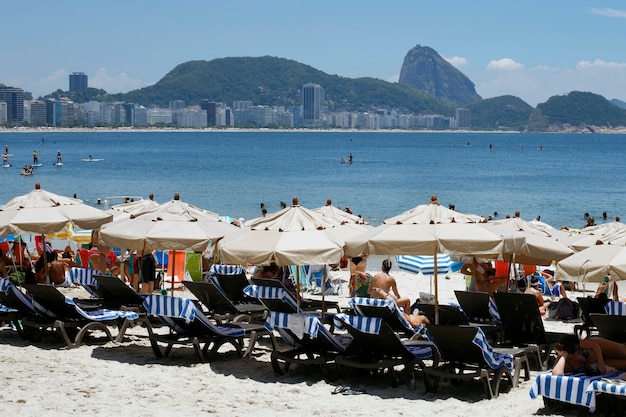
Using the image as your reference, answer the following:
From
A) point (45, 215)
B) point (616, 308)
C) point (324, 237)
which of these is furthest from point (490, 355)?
point (45, 215)

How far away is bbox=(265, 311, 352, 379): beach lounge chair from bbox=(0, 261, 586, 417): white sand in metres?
0.18

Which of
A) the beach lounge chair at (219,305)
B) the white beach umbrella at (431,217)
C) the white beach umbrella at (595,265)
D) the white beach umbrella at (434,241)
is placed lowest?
the beach lounge chair at (219,305)

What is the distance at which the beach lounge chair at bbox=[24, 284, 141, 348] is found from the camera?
10.1 metres

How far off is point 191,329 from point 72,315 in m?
1.65

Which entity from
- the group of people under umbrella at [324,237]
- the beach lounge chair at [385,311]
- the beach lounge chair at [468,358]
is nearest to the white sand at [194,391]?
the beach lounge chair at [468,358]

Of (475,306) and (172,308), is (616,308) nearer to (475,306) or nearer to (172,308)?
(475,306)

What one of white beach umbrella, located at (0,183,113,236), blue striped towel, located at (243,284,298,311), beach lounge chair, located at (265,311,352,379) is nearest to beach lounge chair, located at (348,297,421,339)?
Result: beach lounge chair, located at (265,311,352,379)

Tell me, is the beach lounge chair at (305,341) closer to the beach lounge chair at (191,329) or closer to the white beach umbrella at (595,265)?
the beach lounge chair at (191,329)

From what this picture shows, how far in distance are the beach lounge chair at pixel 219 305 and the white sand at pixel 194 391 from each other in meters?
1.30

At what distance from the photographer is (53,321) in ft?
33.8

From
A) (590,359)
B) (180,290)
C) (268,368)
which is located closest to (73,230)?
(180,290)

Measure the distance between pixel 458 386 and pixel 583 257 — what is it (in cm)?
198

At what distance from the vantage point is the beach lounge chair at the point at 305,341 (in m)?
8.80

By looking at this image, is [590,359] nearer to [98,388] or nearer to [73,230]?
[98,388]
